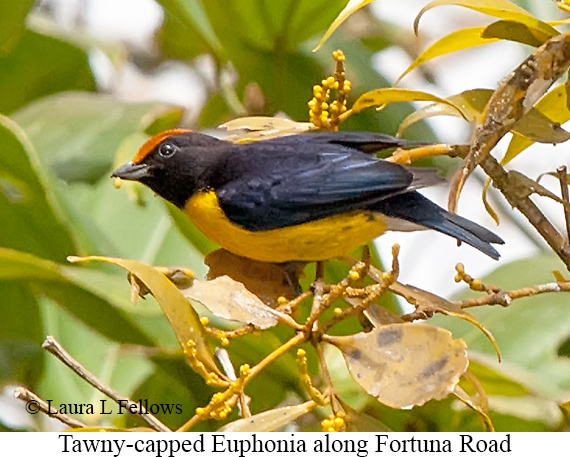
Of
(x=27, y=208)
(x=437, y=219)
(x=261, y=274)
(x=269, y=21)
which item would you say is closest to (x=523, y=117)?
(x=437, y=219)

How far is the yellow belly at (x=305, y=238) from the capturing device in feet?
2.48

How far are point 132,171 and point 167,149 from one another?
42mm

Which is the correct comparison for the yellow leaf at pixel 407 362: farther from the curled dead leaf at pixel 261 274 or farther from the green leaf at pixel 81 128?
the green leaf at pixel 81 128

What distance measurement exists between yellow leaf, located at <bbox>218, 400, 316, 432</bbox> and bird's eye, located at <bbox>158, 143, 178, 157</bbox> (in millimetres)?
322

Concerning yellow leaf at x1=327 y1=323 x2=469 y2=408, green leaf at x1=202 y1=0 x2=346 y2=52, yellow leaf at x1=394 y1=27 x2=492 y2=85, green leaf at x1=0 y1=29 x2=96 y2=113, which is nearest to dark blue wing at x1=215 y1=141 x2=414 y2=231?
yellow leaf at x1=394 y1=27 x2=492 y2=85

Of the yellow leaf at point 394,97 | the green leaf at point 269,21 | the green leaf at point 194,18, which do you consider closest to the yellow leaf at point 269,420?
the yellow leaf at point 394,97

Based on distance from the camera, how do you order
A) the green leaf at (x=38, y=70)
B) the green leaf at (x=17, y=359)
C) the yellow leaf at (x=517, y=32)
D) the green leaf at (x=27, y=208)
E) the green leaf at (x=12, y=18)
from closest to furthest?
1. the yellow leaf at (x=517, y=32)
2. the green leaf at (x=27, y=208)
3. the green leaf at (x=17, y=359)
4. the green leaf at (x=12, y=18)
5. the green leaf at (x=38, y=70)

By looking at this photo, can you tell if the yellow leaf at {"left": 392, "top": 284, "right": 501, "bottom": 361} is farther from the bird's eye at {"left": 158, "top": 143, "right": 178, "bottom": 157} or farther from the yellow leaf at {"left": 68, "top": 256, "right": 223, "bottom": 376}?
the bird's eye at {"left": 158, "top": 143, "right": 178, "bottom": 157}

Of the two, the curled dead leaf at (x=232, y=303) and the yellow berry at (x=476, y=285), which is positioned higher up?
the yellow berry at (x=476, y=285)

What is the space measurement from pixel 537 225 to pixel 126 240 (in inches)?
35.0

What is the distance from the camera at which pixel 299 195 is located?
2.57 ft

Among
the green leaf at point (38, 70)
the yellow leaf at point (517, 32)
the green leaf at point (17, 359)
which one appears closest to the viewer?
the yellow leaf at point (517, 32)

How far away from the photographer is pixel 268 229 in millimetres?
773

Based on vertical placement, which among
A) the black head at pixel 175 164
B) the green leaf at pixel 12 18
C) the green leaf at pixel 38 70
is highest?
the green leaf at pixel 38 70
